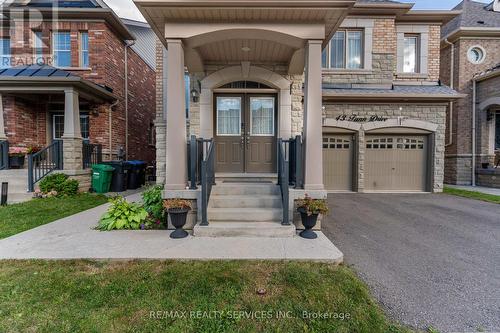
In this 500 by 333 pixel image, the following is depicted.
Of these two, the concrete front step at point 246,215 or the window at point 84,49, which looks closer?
the concrete front step at point 246,215

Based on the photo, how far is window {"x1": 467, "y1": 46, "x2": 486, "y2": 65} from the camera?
1120 centimetres

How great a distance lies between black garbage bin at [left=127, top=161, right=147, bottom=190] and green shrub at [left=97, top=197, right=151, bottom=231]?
4.93 meters

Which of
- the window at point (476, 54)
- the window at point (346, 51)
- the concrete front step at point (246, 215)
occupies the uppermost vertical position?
the window at point (476, 54)

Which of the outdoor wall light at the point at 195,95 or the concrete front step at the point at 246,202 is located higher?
the outdoor wall light at the point at 195,95

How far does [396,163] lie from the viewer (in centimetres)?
901

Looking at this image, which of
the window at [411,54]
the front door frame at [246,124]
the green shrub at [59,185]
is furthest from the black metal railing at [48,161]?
the window at [411,54]

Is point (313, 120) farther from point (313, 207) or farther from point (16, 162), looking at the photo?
point (16, 162)

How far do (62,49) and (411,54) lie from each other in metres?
14.1

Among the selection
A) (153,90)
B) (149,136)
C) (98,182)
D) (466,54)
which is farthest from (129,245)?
(466,54)

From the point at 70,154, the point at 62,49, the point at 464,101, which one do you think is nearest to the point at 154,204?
the point at 70,154

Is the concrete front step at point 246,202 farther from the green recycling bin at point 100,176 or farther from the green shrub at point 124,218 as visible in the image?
the green recycling bin at point 100,176

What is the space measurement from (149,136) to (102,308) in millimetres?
12461

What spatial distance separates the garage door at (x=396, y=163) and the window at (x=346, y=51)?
295 centimetres

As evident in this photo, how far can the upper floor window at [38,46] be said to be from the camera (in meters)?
9.80
